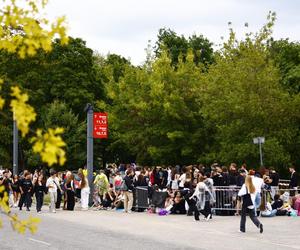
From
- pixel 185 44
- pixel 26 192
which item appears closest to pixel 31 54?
pixel 26 192

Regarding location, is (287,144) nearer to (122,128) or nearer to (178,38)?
(122,128)

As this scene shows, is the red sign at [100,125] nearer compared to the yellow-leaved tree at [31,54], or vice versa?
the yellow-leaved tree at [31,54]

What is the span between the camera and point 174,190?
26.7 metres

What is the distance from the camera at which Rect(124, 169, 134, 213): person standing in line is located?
2759 centimetres

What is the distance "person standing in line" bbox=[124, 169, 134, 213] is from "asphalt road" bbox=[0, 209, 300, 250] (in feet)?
8.69

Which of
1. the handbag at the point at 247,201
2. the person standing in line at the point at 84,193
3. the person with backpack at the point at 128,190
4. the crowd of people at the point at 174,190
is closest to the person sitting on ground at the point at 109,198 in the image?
the crowd of people at the point at 174,190

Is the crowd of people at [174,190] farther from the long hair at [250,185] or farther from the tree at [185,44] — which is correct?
the tree at [185,44]

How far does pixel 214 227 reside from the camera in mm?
20797

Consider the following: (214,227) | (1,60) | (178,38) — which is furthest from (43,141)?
(178,38)

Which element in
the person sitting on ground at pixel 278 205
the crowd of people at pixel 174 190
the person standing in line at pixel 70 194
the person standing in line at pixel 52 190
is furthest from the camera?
the person standing in line at pixel 70 194

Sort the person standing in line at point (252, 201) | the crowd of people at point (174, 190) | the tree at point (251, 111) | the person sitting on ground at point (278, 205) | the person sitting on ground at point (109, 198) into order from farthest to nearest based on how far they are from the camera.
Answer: the tree at point (251, 111), the person sitting on ground at point (109, 198), the person sitting on ground at point (278, 205), the crowd of people at point (174, 190), the person standing in line at point (252, 201)

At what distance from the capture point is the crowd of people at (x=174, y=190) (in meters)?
23.3

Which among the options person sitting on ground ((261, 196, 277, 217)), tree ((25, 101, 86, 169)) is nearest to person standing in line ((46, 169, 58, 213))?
person sitting on ground ((261, 196, 277, 217))

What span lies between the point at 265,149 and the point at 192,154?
995 centimetres
